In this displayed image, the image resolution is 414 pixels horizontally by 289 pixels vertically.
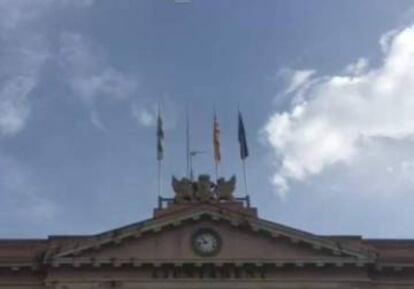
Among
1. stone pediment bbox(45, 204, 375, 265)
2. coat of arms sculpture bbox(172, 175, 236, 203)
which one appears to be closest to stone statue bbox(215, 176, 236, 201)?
coat of arms sculpture bbox(172, 175, 236, 203)

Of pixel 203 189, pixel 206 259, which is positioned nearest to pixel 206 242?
pixel 206 259

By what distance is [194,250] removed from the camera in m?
38.6

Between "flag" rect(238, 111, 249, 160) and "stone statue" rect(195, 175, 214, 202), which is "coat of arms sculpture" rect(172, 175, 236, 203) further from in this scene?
"flag" rect(238, 111, 249, 160)

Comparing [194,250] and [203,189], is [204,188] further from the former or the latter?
[194,250]

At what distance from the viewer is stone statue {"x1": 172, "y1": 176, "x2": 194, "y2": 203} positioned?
4109 centimetres

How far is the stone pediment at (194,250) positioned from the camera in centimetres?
3819

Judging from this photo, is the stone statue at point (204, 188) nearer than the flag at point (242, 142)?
Yes

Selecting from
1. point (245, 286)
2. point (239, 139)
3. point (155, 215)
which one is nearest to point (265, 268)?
point (245, 286)

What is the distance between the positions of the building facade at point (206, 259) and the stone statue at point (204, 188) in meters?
1.58

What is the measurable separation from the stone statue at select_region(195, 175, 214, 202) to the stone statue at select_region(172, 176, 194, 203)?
0.34 meters

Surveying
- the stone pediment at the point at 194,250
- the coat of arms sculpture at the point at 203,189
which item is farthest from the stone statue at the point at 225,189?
the stone pediment at the point at 194,250

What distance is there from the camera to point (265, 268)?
38.4 meters

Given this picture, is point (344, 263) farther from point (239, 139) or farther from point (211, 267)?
point (239, 139)

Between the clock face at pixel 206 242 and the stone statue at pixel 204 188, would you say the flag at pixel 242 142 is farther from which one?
the clock face at pixel 206 242
